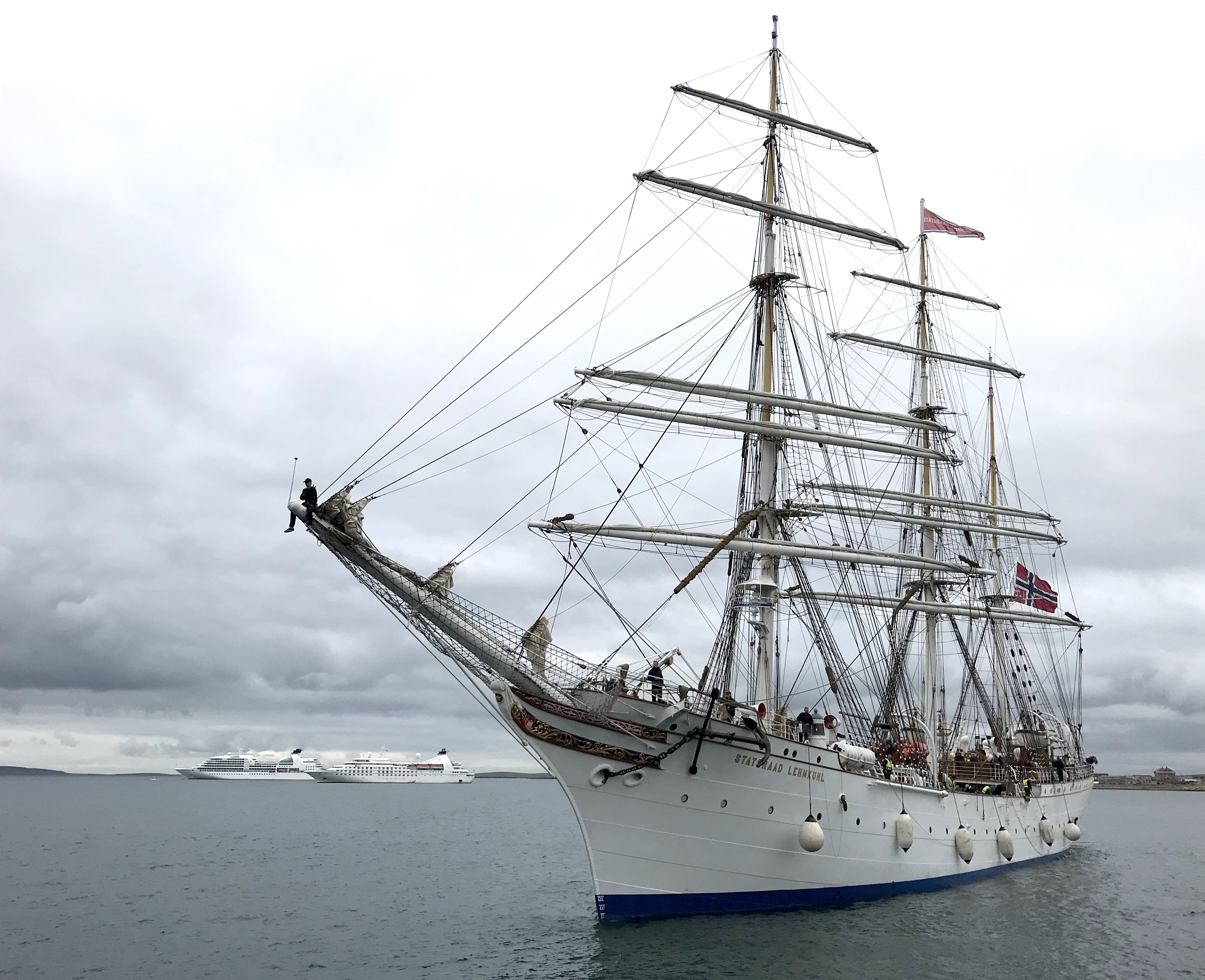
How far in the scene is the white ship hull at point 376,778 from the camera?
173m

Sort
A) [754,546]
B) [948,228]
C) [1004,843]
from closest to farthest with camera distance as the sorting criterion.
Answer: [754,546] → [1004,843] → [948,228]

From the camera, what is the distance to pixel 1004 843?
33.6 m

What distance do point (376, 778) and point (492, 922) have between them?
518 feet

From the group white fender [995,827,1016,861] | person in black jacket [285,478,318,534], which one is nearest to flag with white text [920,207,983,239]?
white fender [995,827,1016,861]

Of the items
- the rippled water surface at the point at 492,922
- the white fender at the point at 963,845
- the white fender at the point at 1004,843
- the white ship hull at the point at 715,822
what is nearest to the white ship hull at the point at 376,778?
the rippled water surface at the point at 492,922

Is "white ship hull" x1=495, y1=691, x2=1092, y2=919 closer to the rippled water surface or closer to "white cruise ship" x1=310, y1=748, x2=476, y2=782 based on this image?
the rippled water surface

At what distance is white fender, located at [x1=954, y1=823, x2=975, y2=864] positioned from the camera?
1177 inches

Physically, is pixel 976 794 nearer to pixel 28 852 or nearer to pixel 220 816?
pixel 28 852

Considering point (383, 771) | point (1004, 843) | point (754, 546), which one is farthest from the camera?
point (383, 771)

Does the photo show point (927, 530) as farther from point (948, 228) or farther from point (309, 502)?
point (309, 502)

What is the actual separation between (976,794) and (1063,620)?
24.6 m

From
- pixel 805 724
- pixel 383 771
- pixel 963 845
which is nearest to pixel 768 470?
pixel 805 724

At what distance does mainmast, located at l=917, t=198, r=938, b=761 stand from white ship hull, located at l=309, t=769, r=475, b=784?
145 meters

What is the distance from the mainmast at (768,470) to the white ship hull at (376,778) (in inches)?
6159
